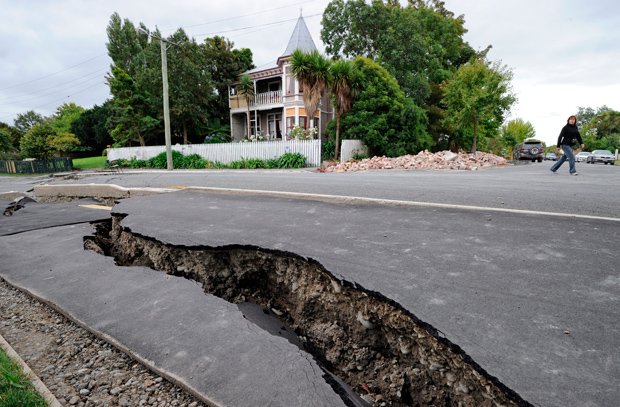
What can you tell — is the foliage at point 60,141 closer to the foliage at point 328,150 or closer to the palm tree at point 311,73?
the palm tree at point 311,73

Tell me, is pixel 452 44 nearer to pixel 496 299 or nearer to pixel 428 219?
pixel 428 219

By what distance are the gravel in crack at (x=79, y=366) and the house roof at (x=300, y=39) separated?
2837 cm

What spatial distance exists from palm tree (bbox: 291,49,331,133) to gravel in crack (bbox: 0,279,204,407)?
51.2 ft

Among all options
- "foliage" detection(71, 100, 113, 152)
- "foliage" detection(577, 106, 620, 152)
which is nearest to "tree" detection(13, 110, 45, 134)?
"foliage" detection(71, 100, 113, 152)

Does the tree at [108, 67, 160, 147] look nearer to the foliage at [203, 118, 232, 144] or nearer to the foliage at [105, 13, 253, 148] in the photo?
the foliage at [105, 13, 253, 148]

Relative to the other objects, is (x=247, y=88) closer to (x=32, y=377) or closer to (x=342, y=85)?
(x=342, y=85)

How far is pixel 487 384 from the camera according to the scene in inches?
63.8

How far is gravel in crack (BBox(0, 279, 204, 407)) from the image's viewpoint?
6.40ft

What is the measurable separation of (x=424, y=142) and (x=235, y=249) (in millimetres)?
19701

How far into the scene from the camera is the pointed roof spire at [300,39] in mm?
28016


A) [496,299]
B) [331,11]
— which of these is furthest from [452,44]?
[496,299]

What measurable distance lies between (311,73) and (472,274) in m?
Answer: 15.8

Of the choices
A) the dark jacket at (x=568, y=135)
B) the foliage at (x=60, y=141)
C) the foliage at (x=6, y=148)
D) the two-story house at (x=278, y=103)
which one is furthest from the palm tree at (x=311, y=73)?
the foliage at (x=6, y=148)

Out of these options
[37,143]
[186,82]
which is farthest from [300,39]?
[37,143]
